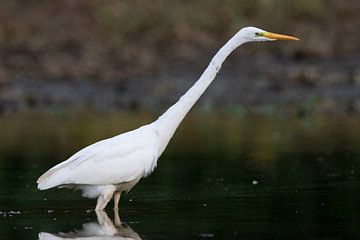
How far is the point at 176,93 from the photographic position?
71.3 ft

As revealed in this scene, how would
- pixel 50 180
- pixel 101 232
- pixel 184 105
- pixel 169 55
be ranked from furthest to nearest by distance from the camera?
pixel 169 55 < pixel 184 105 < pixel 50 180 < pixel 101 232

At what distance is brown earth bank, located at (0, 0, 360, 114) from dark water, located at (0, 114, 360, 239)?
3.16m

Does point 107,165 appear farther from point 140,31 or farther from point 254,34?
point 140,31

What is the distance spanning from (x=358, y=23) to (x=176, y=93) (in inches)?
201

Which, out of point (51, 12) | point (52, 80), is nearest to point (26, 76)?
point (52, 80)

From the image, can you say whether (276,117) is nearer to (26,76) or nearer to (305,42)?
(305,42)

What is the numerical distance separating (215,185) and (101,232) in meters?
2.72

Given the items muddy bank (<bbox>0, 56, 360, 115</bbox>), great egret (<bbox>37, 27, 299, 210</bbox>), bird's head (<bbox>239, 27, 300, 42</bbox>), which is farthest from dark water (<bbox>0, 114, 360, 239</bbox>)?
muddy bank (<bbox>0, 56, 360, 115</bbox>)

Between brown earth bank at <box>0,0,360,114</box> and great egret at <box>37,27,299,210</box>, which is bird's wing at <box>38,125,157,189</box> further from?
brown earth bank at <box>0,0,360,114</box>

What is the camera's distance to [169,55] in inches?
941

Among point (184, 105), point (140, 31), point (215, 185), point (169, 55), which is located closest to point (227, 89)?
point (169, 55)

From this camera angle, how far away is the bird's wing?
9609 mm

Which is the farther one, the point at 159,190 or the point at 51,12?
the point at 51,12

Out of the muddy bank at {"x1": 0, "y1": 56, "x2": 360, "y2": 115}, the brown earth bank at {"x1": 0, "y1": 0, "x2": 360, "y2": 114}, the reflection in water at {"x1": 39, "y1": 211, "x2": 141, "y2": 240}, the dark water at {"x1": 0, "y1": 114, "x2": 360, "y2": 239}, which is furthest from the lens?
the brown earth bank at {"x1": 0, "y1": 0, "x2": 360, "y2": 114}
